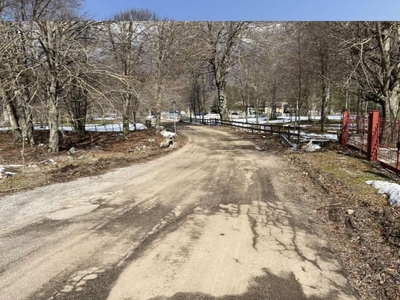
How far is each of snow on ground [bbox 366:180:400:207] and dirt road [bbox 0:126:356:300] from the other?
1548 mm

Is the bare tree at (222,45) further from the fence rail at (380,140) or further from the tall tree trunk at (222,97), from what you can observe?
the fence rail at (380,140)

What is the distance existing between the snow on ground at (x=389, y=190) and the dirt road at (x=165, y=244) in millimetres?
1548

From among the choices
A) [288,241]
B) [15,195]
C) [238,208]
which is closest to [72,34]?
[15,195]

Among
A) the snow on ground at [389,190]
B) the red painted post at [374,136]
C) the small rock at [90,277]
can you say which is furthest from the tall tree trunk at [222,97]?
the small rock at [90,277]

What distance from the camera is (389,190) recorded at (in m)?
6.24

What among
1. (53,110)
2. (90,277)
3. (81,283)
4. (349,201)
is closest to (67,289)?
(81,283)

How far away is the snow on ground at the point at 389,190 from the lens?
564 cm

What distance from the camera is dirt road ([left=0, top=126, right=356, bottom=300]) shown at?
3.12 metres

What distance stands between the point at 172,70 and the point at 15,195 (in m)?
18.2

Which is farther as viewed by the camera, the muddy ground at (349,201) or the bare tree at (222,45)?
the bare tree at (222,45)

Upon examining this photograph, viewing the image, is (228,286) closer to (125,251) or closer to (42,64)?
(125,251)

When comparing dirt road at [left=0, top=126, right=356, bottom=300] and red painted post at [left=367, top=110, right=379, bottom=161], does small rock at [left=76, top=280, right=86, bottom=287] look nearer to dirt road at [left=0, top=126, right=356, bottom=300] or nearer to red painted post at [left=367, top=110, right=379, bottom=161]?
dirt road at [left=0, top=126, right=356, bottom=300]

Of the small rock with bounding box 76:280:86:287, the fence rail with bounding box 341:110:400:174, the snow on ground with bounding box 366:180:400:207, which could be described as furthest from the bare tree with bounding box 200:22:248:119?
the small rock with bounding box 76:280:86:287

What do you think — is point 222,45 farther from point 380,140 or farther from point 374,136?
point 374,136
